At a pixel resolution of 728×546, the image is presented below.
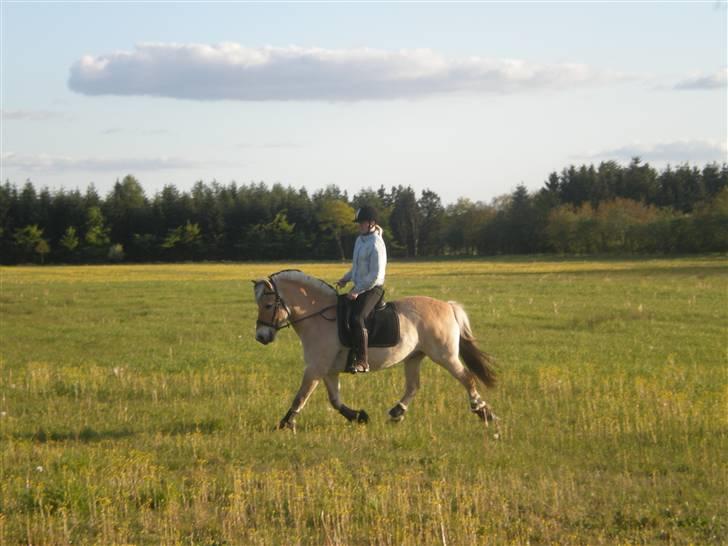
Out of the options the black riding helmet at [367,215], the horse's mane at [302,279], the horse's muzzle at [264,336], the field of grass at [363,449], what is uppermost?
the black riding helmet at [367,215]

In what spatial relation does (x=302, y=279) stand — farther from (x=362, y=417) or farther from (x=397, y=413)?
(x=397, y=413)

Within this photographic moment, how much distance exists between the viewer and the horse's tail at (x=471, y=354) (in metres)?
13.2

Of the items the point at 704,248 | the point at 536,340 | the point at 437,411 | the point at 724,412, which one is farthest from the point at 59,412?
the point at 704,248

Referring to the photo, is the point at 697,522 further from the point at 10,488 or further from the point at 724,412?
the point at 10,488

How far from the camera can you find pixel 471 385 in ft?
41.2

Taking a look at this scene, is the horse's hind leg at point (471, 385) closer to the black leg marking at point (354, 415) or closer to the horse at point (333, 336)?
the horse at point (333, 336)

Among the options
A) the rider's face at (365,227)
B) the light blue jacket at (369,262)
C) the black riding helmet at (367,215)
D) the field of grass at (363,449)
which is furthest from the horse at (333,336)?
the black riding helmet at (367,215)

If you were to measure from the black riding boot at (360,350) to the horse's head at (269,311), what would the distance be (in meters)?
0.94

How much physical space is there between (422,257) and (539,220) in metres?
13.6

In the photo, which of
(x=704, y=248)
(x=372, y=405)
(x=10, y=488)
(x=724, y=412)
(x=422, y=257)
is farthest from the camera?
(x=422, y=257)

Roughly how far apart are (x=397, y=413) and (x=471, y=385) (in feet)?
3.56

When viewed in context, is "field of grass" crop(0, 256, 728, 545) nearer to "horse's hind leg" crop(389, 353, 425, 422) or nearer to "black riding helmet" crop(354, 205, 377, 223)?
"horse's hind leg" crop(389, 353, 425, 422)

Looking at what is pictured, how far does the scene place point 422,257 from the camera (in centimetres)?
9588

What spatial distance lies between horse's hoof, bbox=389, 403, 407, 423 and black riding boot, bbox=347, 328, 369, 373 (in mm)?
694
